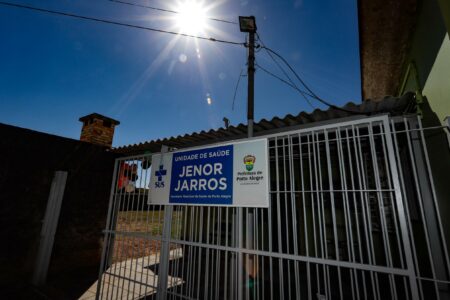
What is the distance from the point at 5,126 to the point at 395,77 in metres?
9.20

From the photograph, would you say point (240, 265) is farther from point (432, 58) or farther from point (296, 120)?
point (432, 58)

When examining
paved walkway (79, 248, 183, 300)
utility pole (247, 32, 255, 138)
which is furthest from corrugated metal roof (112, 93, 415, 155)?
paved walkway (79, 248, 183, 300)

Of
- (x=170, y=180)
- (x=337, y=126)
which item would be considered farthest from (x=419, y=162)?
(x=170, y=180)

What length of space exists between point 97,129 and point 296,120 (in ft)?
21.6

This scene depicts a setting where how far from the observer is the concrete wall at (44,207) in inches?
187

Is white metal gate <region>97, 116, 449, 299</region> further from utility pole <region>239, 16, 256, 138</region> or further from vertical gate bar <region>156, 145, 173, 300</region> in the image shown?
utility pole <region>239, 16, 256, 138</region>

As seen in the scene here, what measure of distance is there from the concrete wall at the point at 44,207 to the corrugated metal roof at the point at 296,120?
2.09 metres

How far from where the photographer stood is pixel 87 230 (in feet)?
19.9

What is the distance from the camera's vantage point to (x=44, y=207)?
536 cm

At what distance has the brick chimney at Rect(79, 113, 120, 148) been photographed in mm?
7156

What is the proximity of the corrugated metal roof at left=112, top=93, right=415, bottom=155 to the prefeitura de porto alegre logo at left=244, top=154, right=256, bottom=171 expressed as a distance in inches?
43.0

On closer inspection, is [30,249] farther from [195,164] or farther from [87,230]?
[195,164]

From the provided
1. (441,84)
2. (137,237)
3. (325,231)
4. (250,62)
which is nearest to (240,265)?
(325,231)

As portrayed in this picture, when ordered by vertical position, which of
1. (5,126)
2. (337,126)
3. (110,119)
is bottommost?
(337,126)
